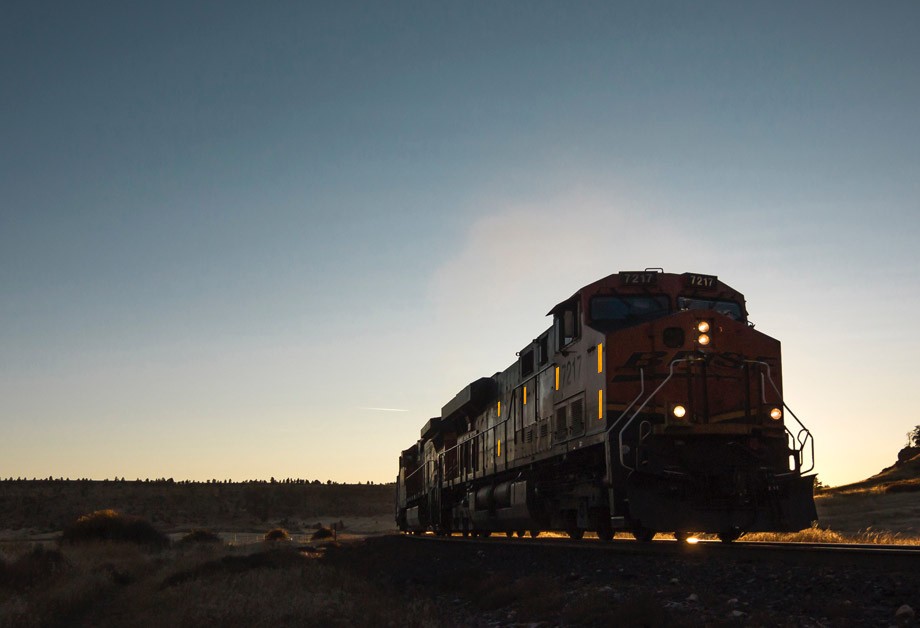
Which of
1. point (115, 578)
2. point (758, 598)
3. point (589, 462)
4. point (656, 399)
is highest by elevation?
point (656, 399)

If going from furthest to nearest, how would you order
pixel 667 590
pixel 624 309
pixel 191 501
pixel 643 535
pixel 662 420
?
pixel 191 501
pixel 624 309
pixel 643 535
pixel 662 420
pixel 667 590

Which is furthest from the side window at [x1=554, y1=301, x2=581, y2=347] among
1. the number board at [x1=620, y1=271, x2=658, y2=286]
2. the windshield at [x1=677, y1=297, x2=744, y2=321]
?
the windshield at [x1=677, y1=297, x2=744, y2=321]

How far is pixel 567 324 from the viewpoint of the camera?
16109 mm

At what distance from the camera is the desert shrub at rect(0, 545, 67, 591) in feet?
66.1

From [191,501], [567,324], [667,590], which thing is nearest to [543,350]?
[567,324]

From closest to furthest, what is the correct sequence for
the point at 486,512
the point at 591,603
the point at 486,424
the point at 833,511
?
the point at 591,603, the point at 486,512, the point at 486,424, the point at 833,511

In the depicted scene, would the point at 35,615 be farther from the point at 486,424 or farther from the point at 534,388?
the point at 486,424

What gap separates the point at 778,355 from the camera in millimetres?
14461

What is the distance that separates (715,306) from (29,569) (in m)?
18.2

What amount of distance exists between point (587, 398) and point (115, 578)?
1443cm

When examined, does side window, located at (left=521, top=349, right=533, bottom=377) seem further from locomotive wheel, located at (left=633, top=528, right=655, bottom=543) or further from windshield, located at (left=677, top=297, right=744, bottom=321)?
locomotive wheel, located at (left=633, top=528, right=655, bottom=543)

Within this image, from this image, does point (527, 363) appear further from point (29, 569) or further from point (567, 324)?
point (29, 569)

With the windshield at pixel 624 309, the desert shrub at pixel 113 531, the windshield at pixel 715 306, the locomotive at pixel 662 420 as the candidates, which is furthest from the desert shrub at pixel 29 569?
the windshield at pixel 715 306

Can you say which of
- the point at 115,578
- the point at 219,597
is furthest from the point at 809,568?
the point at 115,578
